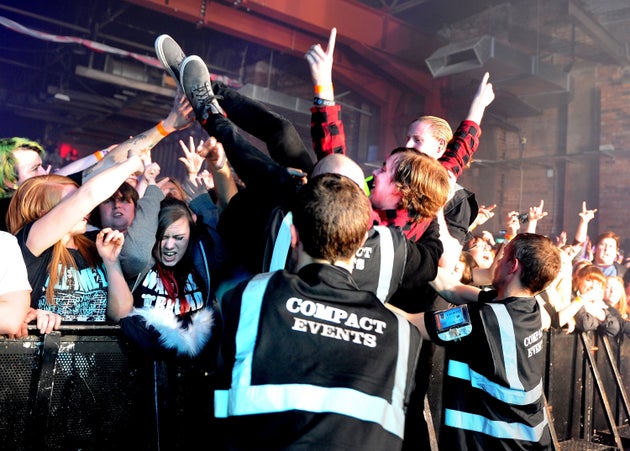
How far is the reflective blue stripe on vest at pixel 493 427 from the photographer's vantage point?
226cm

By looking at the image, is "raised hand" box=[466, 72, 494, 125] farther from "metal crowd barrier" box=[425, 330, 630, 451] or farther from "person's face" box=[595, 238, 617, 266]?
"person's face" box=[595, 238, 617, 266]

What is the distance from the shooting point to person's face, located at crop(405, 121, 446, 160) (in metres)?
2.61

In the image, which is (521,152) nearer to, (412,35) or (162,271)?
(412,35)

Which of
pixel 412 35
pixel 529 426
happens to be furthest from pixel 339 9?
pixel 529 426

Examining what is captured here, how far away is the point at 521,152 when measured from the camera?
988 cm

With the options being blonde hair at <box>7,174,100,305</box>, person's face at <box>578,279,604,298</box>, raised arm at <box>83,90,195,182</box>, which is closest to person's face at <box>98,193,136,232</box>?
raised arm at <box>83,90,195,182</box>

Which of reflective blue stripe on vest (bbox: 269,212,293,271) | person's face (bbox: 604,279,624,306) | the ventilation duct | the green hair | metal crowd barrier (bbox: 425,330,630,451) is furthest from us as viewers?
the ventilation duct

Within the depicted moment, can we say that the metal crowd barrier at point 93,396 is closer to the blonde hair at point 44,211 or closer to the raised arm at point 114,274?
the raised arm at point 114,274

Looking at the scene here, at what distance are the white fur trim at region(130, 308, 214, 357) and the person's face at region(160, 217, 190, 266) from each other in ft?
1.70

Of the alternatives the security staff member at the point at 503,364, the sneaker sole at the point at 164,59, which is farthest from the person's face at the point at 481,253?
the sneaker sole at the point at 164,59

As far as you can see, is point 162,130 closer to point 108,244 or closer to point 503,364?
point 108,244

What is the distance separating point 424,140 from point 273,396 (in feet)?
5.69

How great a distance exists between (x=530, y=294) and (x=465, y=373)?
498 mm

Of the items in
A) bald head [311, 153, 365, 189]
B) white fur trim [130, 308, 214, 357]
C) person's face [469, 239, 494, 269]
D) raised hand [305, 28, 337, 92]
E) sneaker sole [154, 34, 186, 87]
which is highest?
sneaker sole [154, 34, 186, 87]
